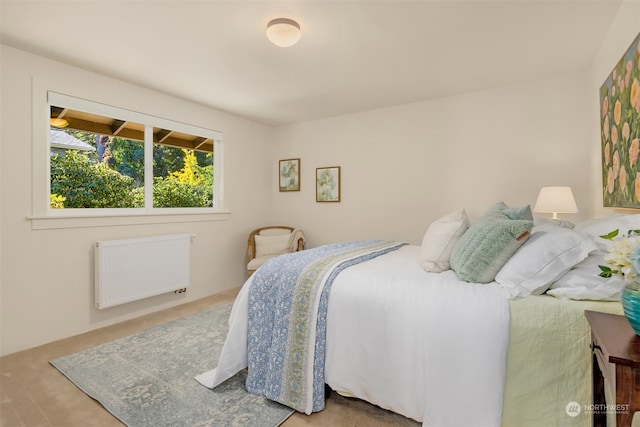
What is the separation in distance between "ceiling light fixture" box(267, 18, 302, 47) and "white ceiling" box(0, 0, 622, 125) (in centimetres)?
5

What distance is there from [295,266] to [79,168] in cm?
250

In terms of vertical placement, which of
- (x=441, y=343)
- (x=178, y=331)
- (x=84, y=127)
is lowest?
(x=178, y=331)

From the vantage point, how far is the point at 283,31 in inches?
81.1

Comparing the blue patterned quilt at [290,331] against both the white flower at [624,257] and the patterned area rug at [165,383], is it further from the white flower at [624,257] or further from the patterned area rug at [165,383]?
the white flower at [624,257]

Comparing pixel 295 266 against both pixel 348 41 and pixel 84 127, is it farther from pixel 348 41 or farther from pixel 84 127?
pixel 84 127

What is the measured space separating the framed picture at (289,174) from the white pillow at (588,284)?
12.0 feet

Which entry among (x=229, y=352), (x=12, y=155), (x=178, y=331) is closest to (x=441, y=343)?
(x=229, y=352)

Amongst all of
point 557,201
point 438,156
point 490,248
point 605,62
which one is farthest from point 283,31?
point 557,201

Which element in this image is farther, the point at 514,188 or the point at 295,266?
the point at 514,188

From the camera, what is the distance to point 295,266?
197 cm

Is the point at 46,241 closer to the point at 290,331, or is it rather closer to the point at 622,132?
the point at 290,331

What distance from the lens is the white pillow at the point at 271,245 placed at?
13.7 ft

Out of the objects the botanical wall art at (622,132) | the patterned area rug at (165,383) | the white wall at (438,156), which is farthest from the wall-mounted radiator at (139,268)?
the botanical wall art at (622,132)

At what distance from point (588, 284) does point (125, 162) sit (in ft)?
12.9
